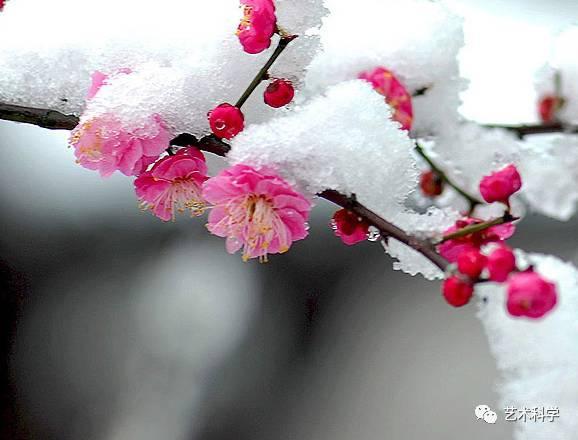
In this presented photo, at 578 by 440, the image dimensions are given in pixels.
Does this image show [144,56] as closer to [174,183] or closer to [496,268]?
[174,183]

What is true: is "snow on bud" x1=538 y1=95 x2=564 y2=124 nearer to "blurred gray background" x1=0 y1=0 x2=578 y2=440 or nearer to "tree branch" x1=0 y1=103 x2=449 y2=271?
"tree branch" x1=0 y1=103 x2=449 y2=271

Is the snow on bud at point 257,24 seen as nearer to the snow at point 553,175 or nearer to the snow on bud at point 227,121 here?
the snow on bud at point 227,121

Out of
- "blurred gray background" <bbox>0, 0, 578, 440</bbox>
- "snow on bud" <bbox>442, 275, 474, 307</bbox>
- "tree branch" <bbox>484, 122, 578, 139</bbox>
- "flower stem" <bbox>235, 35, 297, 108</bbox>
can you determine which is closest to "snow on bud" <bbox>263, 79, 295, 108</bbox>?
"flower stem" <bbox>235, 35, 297, 108</bbox>

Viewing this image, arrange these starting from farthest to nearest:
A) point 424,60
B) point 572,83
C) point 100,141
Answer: point 572,83
point 424,60
point 100,141

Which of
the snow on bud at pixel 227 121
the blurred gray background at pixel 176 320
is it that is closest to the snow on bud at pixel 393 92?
the snow on bud at pixel 227 121

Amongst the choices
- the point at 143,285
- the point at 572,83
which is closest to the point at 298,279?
the point at 143,285

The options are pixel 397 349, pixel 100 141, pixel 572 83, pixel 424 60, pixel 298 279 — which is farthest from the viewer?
pixel 298 279

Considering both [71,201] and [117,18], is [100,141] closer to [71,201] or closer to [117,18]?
[117,18]
